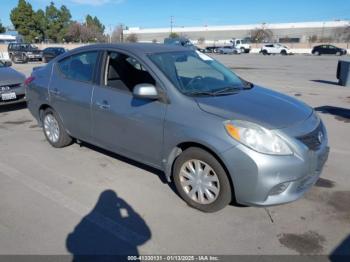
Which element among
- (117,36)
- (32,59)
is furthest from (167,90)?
(117,36)

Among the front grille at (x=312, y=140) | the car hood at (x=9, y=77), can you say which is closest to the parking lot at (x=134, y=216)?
the front grille at (x=312, y=140)

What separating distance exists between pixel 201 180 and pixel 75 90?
2398 mm

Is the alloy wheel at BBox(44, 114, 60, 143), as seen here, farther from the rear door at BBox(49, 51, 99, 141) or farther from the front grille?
the front grille

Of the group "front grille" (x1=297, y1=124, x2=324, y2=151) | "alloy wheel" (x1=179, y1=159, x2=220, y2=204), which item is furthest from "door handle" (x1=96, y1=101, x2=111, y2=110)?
"front grille" (x1=297, y1=124, x2=324, y2=151)

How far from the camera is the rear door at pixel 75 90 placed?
475 centimetres

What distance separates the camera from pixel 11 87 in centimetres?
847

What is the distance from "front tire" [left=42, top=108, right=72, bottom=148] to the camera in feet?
18.0

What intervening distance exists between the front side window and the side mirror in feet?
2.38

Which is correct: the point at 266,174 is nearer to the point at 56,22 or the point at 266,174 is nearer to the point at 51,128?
the point at 51,128

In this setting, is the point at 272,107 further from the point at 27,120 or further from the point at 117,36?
the point at 117,36

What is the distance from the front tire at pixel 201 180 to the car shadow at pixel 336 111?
5.66 meters

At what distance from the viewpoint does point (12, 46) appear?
31375 mm

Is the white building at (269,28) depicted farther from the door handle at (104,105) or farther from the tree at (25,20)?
the door handle at (104,105)

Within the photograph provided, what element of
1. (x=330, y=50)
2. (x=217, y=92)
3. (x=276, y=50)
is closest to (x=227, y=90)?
(x=217, y=92)
